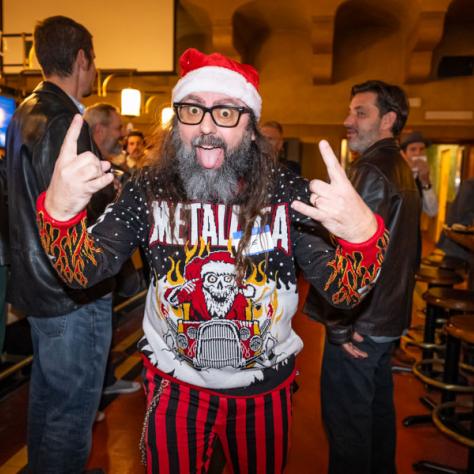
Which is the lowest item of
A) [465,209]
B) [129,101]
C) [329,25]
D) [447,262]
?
[447,262]

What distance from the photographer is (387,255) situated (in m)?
1.90

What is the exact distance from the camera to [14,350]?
3346 millimetres

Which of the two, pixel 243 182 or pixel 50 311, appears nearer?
pixel 243 182

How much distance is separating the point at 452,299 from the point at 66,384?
83.6 inches

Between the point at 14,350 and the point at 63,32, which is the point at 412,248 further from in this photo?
the point at 14,350

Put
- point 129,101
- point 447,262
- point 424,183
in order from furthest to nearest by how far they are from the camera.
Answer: point 129,101 < point 424,183 < point 447,262

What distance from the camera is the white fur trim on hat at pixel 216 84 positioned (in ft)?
4.45

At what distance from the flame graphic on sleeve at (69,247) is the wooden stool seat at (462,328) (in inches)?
62.2

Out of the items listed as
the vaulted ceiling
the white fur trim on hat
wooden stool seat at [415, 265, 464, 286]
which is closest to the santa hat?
the white fur trim on hat

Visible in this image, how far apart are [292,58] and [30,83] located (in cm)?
531

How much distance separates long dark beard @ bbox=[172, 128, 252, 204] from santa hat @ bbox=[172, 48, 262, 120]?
5.9 inches

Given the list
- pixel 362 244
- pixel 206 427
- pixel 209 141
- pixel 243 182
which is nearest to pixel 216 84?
pixel 209 141

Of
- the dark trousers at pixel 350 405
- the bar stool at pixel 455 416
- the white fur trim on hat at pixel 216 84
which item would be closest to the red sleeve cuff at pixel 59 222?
the white fur trim on hat at pixel 216 84

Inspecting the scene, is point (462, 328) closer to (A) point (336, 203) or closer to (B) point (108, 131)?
(A) point (336, 203)
